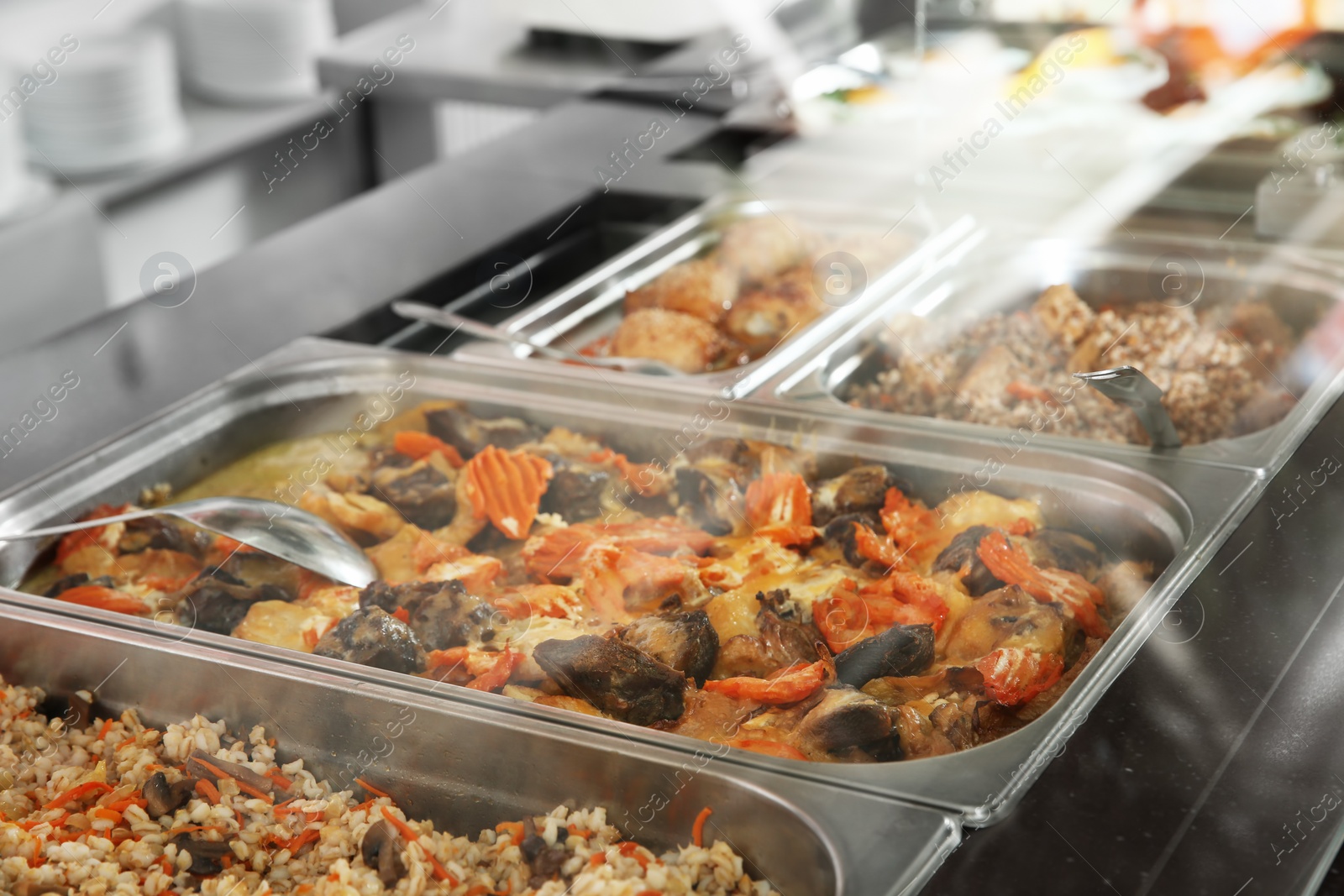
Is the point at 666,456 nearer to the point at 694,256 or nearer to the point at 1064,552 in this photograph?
the point at 1064,552

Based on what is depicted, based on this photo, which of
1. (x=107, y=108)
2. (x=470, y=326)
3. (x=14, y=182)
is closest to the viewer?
(x=470, y=326)

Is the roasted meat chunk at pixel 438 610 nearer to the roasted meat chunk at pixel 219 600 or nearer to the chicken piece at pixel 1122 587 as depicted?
the roasted meat chunk at pixel 219 600

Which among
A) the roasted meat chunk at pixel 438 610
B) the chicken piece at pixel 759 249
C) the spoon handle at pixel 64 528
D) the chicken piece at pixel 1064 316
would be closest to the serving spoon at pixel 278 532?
the spoon handle at pixel 64 528

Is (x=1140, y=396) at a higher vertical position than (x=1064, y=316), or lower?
higher

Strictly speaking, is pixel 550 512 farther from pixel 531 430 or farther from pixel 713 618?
pixel 713 618

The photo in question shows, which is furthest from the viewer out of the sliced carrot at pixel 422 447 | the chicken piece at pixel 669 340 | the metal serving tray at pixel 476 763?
the chicken piece at pixel 669 340

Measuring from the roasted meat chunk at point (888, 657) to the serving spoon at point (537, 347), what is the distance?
70 centimetres

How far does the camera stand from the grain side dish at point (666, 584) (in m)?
1.22

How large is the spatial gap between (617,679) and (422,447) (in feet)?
2.09

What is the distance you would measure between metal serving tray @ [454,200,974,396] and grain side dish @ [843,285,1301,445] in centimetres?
11

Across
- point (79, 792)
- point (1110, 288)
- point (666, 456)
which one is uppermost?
point (79, 792)

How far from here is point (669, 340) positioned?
1973 millimetres

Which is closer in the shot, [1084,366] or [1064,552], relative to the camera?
[1064,552]

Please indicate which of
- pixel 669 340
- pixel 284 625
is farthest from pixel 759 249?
pixel 284 625
